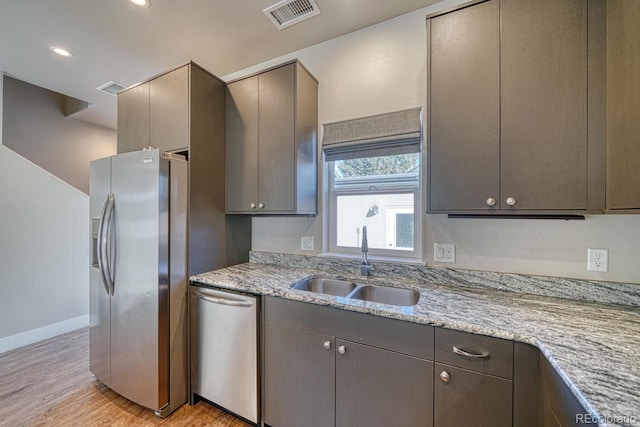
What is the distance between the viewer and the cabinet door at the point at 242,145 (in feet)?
6.65

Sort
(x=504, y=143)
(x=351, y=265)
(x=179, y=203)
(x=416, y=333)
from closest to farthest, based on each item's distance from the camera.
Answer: (x=416, y=333), (x=504, y=143), (x=179, y=203), (x=351, y=265)

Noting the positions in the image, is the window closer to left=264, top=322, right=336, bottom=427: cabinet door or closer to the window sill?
the window sill

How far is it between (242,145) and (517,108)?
5.93 ft

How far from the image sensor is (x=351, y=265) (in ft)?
6.38

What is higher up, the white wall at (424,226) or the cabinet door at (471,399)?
the white wall at (424,226)

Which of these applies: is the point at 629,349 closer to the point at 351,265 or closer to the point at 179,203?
the point at 351,265

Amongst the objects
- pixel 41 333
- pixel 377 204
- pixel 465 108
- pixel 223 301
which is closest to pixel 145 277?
pixel 223 301

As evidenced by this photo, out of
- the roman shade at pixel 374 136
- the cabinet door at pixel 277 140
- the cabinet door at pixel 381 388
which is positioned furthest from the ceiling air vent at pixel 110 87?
the cabinet door at pixel 381 388

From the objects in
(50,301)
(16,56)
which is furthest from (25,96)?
(50,301)

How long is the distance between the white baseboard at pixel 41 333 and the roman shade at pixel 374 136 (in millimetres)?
3616

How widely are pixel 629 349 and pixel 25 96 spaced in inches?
249

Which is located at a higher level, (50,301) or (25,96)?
(25,96)

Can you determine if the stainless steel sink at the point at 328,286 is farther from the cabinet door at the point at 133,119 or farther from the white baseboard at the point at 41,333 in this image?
the white baseboard at the point at 41,333

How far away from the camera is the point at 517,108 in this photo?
1.26m
